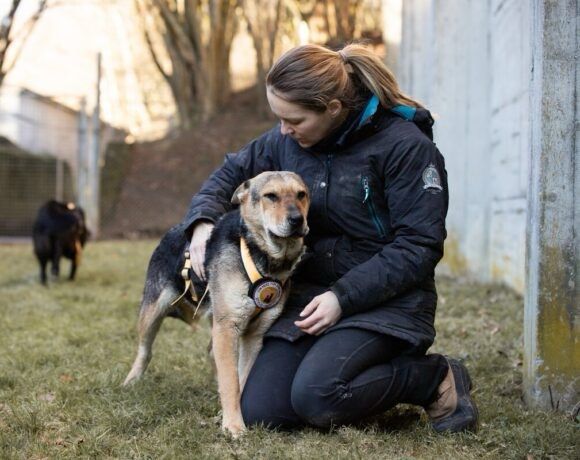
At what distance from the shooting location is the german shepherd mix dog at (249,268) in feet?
10.7

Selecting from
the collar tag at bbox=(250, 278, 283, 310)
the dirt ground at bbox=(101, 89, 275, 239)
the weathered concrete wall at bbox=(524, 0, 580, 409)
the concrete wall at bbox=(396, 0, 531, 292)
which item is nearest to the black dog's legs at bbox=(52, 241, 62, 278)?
the concrete wall at bbox=(396, 0, 531, 292)

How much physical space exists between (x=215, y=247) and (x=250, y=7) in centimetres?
1577

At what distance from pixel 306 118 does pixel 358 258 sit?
66cm

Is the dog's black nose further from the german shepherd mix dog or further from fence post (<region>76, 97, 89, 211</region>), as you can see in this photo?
fence post (<region>76, 97, 89, 211</region>)

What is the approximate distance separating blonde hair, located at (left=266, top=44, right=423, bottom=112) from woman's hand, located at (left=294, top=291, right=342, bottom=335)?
808 mm

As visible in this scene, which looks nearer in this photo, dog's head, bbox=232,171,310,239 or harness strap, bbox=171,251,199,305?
dog's head, bbox=232,171,310,239

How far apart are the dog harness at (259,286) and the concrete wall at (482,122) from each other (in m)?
3.53

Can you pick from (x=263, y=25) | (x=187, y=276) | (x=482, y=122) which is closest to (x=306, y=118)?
(x=187, y=276)

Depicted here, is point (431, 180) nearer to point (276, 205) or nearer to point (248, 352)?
point (276, 205)

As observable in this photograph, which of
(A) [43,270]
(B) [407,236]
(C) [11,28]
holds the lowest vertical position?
(A) [43,270]

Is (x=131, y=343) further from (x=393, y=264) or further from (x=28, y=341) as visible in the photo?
(x=393, y=264)

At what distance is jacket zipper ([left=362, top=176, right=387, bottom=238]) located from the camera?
3338mm

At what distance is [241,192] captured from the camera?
3508mm

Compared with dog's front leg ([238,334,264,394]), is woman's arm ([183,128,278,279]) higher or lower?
higher
